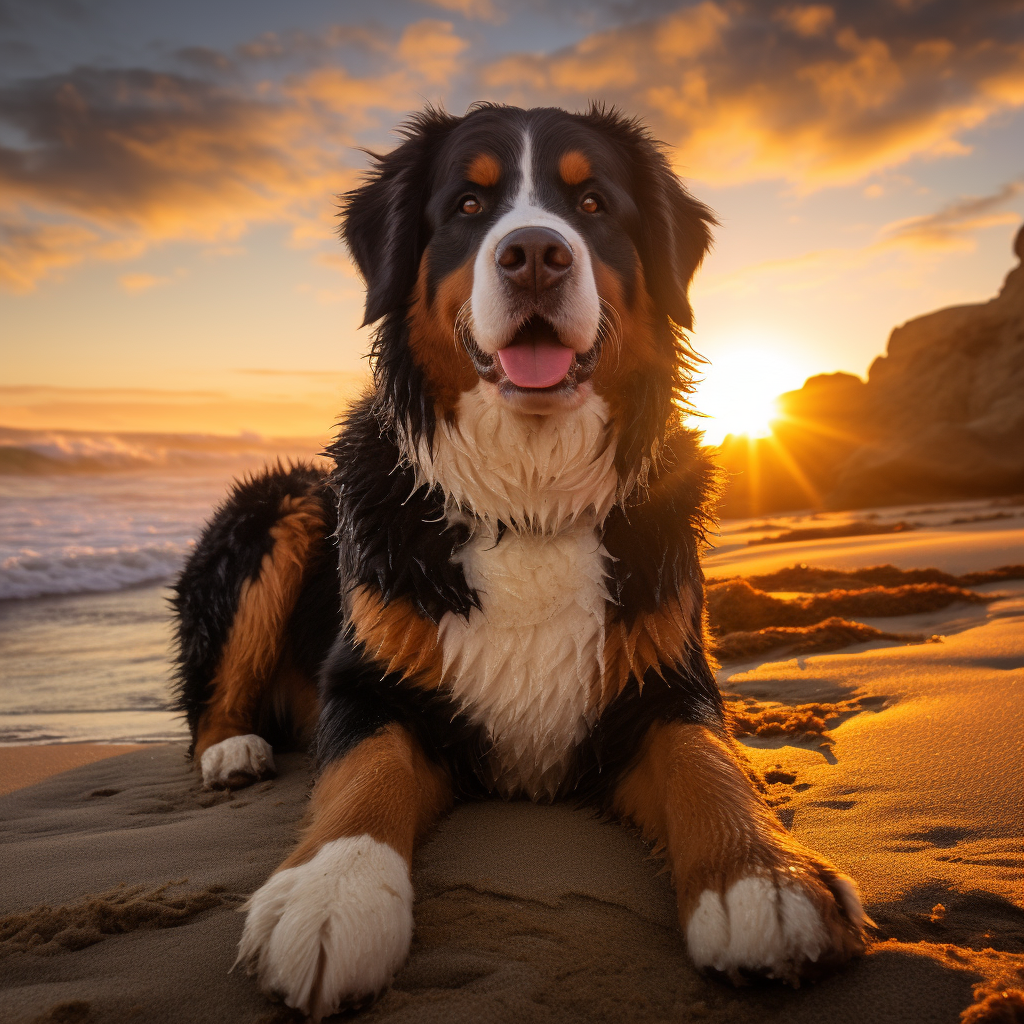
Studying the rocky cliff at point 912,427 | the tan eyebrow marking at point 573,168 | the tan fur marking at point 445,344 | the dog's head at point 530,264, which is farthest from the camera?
the rocky cliff at point 912,427

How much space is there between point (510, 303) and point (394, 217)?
89 cm

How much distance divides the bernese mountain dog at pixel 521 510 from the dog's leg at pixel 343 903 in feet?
0.05

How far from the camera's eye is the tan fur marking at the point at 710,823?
4.92ft

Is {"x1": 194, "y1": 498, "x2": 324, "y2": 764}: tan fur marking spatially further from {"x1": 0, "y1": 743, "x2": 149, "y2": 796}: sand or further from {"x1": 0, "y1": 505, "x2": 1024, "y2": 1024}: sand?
{"x1": 0, "y1": 743, "x2": 149, "y2": 796}: sand

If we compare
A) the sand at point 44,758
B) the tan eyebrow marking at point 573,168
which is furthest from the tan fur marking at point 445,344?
the sand at point 44,758

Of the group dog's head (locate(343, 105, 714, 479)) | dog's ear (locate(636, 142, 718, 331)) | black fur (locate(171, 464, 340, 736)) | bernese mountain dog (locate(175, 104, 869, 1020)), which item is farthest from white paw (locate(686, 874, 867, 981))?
black fur (locate(171, 464, 340, 736))

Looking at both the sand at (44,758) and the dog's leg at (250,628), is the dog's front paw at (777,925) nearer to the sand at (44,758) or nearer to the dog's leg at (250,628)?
the dog's leg at (250,628)

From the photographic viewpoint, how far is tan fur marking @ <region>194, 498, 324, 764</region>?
3.32 meters

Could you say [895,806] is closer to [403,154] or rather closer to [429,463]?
[429,463]

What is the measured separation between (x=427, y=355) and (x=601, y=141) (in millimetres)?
1145

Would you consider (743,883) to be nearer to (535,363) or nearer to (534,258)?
(535,363)

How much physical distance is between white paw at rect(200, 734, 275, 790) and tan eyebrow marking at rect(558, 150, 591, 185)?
2513 mm

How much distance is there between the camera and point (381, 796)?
1.88 metres

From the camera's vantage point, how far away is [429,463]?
2.64m
